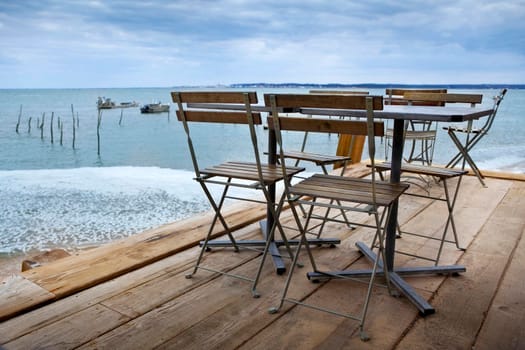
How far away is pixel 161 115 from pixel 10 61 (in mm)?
31721

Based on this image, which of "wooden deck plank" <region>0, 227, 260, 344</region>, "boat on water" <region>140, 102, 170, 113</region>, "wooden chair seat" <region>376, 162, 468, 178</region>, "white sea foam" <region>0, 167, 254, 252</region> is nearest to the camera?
"wooden deck plank" <region>0, 227, 260, 344</region>

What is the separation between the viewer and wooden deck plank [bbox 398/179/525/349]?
1.60m

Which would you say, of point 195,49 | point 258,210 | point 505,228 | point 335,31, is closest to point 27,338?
point 258,210

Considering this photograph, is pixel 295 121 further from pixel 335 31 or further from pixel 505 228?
pixel 335 31

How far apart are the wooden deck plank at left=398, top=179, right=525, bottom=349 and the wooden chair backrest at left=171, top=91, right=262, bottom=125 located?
1.13 m

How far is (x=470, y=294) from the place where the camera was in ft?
6.46

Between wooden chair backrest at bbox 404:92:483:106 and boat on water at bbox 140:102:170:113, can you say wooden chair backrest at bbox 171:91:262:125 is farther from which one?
boat on water at bbox 140:102:170:113

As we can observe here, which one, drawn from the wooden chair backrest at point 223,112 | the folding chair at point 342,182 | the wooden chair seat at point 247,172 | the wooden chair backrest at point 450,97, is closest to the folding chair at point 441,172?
the wooden chair backrest at point 450,97

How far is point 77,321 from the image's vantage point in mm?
1712

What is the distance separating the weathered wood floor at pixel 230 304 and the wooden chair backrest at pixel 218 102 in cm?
80

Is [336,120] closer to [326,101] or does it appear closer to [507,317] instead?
[326,101]

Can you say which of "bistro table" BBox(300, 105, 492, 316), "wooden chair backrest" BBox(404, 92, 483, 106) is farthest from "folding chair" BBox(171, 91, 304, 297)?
"wooden chair backrest" BBox(404, 92, 483, 106)

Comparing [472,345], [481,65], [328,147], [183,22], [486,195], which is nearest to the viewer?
[472,345]

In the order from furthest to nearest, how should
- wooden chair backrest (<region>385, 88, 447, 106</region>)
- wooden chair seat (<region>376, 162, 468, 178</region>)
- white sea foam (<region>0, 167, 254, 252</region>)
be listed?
white sea foam (<region>0, 167, 254, 252</region>) < wooden chair backrest (<region>385, 88, 447, 106</region>) < wooden chair seat (<region>376, 162, 468, 178</region>)
